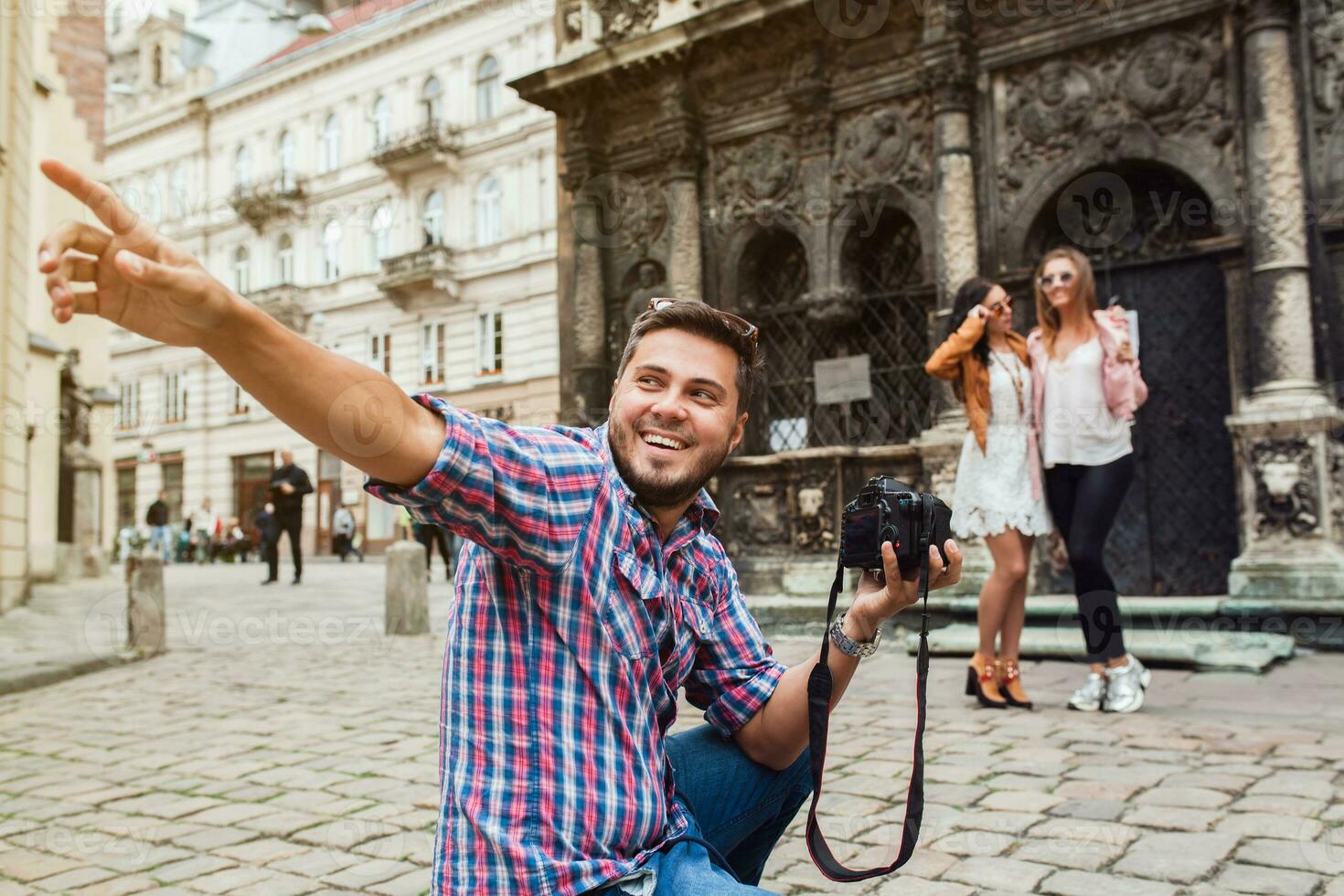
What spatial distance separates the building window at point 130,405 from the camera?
38688 millimetres

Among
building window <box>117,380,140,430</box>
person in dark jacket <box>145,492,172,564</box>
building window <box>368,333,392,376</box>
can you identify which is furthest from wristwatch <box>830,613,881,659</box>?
building window <box>117,380,140,430</box>

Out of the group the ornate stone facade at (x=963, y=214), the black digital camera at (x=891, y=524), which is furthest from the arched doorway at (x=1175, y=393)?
the black digital camera at (x=891, y=524)

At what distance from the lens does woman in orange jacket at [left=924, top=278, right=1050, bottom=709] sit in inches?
217

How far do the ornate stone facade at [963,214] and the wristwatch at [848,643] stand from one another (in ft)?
21.7

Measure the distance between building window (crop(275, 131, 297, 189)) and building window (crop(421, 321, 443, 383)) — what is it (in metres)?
6.49

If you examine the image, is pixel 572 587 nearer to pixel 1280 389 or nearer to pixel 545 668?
pixel 545 668

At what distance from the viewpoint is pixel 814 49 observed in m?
10.6

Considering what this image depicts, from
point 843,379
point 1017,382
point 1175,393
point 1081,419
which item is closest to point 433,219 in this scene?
point 843,379

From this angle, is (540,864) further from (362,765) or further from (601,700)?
(362,765)

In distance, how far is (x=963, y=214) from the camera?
955cm

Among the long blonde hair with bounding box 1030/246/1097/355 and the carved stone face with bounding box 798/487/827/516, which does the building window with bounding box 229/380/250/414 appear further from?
the long blonde hair with bounding box 1030/246/1097/355

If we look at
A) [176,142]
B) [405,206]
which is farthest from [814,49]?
[176,142]

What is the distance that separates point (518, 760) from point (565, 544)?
1.13ft

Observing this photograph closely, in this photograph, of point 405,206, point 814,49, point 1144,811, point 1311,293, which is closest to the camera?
point 1144,811
